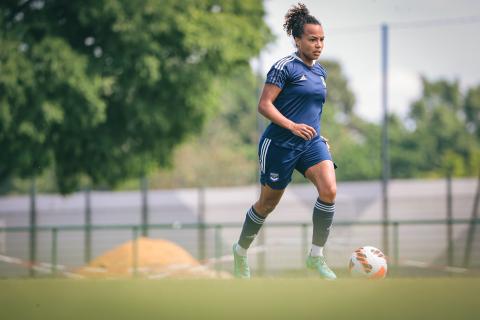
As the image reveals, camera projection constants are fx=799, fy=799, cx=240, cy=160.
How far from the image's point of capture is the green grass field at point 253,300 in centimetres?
352

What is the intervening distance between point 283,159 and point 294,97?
19.6 inches

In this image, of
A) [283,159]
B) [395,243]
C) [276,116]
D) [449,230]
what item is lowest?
[395,243]

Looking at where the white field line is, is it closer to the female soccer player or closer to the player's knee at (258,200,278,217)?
the player's knee at (258,200,278,217)

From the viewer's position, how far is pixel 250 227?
6785 millimetres

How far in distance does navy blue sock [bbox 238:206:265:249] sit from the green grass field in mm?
2492

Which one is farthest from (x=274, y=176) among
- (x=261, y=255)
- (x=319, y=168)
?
(x=261, y=255)

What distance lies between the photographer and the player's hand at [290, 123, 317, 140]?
6168 mm

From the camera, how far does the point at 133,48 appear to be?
738 inches

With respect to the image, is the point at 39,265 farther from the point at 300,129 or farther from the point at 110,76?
the point at 300,129

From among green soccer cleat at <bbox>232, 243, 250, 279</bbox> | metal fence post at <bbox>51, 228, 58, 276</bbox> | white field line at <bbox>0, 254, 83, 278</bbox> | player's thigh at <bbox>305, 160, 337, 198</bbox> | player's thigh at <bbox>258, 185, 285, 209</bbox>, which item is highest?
player's thigh at <bbox>305, 160, 337, 198</bbox>

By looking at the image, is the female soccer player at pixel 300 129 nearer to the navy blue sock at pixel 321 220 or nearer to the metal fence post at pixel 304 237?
the navy blue sock at pixel 321 220

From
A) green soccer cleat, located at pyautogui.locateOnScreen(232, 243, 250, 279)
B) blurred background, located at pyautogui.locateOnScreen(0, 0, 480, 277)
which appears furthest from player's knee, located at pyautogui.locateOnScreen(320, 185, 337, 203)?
blurred background, located at pyautogui.locateOnScreen(0, 0, 480, 277)

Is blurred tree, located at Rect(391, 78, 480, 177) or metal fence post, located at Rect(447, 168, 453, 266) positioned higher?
blurred tree, located at Rect(391, 78, 480, 177)

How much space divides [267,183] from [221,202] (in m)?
19.4
